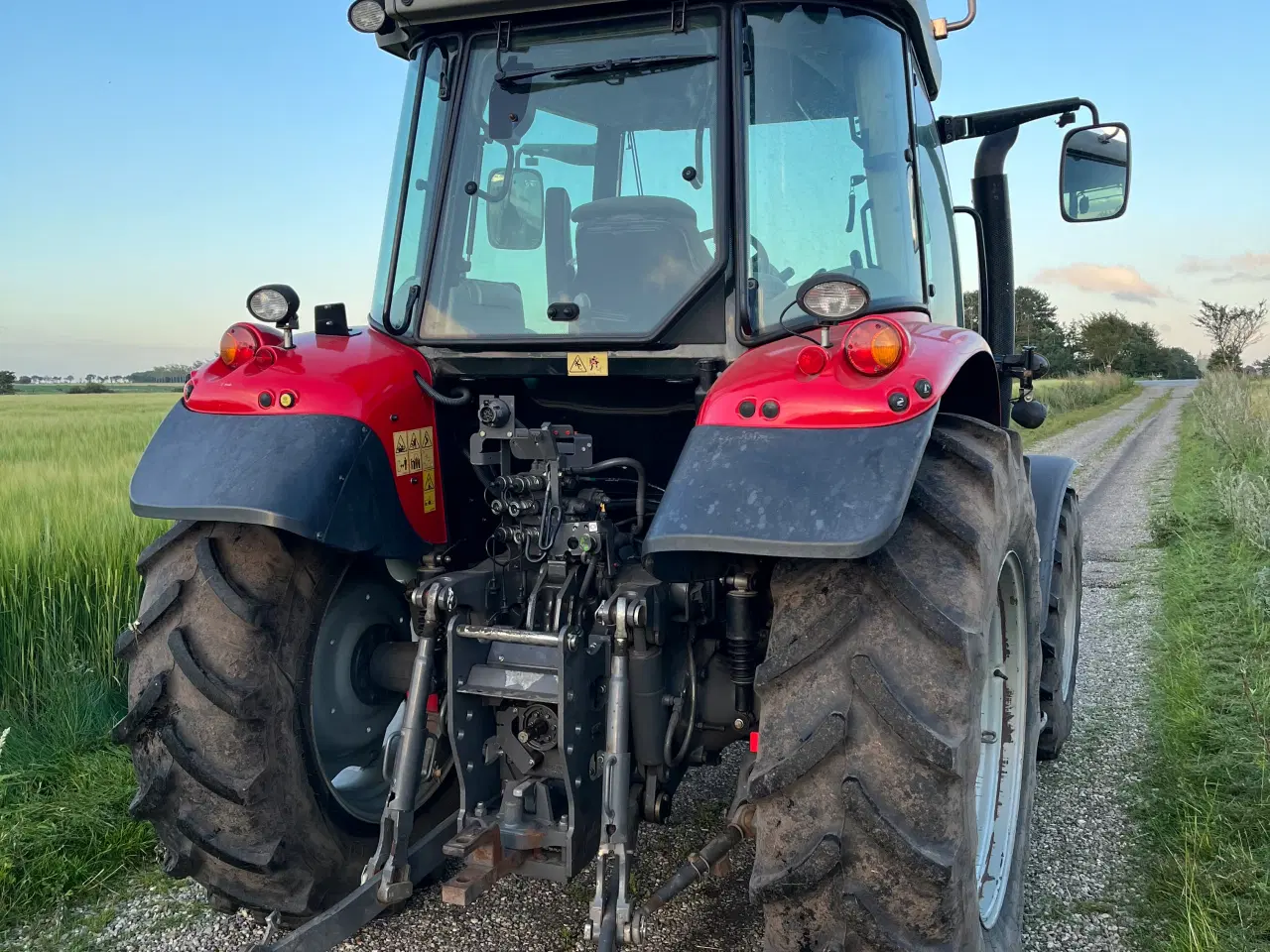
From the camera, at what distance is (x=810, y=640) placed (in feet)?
6.77

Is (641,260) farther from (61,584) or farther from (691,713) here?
(61,584)

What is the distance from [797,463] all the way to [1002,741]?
1.42 meters

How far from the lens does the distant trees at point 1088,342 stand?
5166cm

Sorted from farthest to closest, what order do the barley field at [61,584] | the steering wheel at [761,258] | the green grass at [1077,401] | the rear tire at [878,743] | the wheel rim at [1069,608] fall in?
the green grass at [1077,401], the barley field at [61,584], the wheel rim at [1069,608], the steering wheel at [761,258], the rear tire at [878,743]

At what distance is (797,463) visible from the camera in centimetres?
208

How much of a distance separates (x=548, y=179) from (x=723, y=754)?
7.97ft

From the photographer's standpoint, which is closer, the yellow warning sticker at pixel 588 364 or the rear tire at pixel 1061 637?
the yellow warning sticker at pixel 588 364

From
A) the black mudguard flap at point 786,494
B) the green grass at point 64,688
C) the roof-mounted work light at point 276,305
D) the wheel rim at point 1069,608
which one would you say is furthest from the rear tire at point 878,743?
the green grass at point 64,688

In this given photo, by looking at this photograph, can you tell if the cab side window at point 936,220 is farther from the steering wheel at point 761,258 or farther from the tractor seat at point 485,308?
the tractor seat at point 485,308

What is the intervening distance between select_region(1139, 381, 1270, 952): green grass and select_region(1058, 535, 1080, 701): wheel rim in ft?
1.47

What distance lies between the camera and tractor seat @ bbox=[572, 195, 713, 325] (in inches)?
105

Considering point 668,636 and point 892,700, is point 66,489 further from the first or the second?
point 892,700

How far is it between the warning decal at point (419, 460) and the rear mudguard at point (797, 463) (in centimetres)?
94

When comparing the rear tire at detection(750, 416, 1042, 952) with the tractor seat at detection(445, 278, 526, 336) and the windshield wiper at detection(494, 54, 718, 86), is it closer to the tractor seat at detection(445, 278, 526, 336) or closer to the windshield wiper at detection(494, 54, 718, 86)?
the tractor seat at detection(445, 278, 526, 336)
